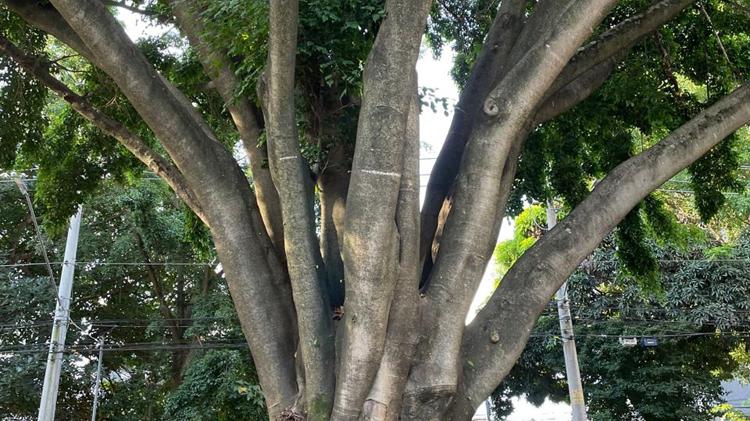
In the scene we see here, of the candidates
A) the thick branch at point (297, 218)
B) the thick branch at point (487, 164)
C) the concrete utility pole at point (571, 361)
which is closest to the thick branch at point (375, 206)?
the thick branch at point (297, 218)

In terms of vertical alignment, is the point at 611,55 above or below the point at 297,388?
above

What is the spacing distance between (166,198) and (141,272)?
93.3 inches

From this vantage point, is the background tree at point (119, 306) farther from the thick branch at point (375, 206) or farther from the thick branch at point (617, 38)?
the thick branch at point (375, 206)

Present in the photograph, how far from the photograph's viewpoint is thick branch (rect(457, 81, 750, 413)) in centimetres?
425

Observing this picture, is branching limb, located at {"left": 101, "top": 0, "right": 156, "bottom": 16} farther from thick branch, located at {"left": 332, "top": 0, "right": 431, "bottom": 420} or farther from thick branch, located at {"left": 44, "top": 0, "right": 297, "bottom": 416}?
thick branch, located at {"left": 332, "top": 0, "right": 431, "bottom": 420}

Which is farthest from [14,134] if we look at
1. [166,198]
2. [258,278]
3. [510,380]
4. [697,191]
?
[510,380]

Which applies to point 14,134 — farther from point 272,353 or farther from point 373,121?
point 373,121

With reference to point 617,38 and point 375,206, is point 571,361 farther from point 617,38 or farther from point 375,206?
point 375,206

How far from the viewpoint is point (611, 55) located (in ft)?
18.4

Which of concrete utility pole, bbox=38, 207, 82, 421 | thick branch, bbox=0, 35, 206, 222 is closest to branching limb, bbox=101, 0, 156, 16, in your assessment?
thick branch, bbox=0, 35, 206, 222

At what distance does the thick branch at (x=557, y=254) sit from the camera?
425 cm

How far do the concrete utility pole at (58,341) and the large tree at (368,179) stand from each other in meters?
7.38

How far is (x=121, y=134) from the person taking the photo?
570 cm

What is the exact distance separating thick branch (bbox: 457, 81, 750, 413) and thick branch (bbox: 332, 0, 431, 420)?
0.72 metres
